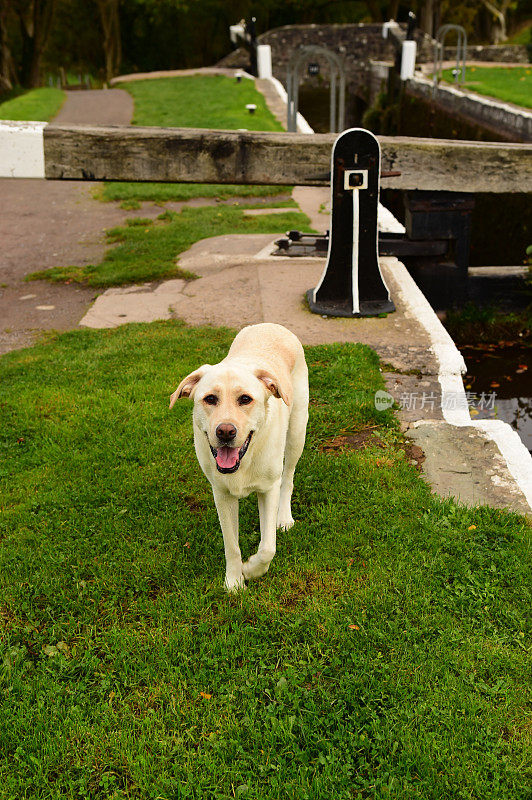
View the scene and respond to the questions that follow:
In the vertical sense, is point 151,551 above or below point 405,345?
below

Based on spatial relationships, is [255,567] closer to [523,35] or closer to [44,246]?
[44,246]

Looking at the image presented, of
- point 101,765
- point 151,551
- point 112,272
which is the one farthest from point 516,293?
point 101,765

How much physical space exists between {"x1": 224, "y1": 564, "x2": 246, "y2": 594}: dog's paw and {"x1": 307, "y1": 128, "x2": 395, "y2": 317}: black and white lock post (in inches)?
149

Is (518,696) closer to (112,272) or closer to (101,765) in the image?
(101,765)

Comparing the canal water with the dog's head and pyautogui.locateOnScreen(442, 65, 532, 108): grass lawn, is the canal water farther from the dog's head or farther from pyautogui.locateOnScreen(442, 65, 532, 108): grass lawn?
pyautogui.locateOnScreen(442, 65, 532, 108): grass lawn

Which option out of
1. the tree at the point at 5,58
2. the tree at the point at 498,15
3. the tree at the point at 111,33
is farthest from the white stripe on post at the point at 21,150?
the tree at the point at 498,15

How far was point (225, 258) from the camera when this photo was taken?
8938 millimetres

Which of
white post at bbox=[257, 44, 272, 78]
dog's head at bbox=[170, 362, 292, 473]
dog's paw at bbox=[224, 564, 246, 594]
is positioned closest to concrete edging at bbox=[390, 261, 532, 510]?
dog's paw at bbox=[224, 564, 246, 594]

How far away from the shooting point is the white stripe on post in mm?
7578

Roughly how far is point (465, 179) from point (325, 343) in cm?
268

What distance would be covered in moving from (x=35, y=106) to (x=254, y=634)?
23.3m

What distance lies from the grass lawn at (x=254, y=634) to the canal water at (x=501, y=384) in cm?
222

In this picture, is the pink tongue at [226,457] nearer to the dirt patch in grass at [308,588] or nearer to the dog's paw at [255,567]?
the dog's paw at [255,567]

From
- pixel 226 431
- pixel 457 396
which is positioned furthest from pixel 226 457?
pixel 457 396
